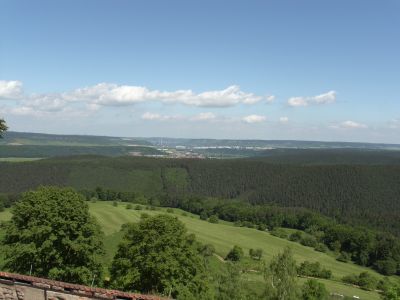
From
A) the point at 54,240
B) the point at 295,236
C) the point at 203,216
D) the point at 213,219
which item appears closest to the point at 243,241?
the point at 295,236

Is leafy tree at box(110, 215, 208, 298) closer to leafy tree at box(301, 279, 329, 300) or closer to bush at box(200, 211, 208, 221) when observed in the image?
leafy tree at box(301, 279, 329, 300)

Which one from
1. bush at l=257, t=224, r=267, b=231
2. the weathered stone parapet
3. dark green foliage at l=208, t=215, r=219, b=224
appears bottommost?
bush at l=257, t=224, r=267, b=231

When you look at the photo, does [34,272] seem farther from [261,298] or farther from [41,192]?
[261,298]

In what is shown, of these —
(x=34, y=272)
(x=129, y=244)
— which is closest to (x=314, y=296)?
(x=129, y=244)

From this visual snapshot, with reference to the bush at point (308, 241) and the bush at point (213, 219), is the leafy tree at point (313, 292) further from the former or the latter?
the bush at point (213, 219)

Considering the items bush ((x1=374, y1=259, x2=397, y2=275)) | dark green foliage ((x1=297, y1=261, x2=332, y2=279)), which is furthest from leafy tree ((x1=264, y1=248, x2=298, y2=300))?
bush ((x1=374, y1=259, x2=397, y2=275))

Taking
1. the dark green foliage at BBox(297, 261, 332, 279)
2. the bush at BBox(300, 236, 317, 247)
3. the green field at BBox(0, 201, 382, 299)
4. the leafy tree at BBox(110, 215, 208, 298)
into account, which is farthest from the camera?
the bush at BBox(300, 236, 317, 247)

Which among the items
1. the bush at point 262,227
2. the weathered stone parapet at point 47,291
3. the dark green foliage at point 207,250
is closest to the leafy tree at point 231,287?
the weathered stone parapet at point 47,291
